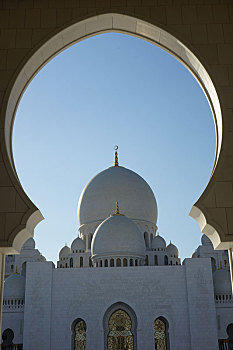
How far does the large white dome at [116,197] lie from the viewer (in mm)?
25703

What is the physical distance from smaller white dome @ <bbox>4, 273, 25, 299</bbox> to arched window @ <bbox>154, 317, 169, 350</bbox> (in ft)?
21.4

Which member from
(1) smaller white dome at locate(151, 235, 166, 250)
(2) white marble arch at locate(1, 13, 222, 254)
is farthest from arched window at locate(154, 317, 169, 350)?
(2) white marble arch at locate(1, 13, 222, 254)

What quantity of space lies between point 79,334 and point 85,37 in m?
16.6

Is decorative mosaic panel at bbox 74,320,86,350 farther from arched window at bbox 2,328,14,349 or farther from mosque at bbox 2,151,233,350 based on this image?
arched window at bbox 2,328,14,349

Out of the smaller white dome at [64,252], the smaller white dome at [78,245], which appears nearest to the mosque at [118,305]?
the smaller white dome at [78,245]

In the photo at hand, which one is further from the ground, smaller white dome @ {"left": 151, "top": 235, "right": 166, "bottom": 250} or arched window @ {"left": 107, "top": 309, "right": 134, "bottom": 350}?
smaller white dome @ {"left": 151, "top": 235, "right": 166, "bottom": 250}

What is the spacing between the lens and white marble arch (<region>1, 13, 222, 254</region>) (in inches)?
165

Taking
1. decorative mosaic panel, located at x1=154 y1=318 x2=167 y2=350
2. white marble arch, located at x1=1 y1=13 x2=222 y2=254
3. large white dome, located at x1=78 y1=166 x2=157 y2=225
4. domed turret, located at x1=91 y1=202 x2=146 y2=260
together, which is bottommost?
decorative mosaic panel, located at x1=154 y1=318 x2=167 y2=350

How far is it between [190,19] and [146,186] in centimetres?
2272

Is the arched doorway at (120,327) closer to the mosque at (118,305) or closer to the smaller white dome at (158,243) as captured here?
the mosque at (118,305)

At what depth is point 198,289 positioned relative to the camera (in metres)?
19.3

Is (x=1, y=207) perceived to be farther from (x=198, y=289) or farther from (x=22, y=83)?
(x=198, y=289)

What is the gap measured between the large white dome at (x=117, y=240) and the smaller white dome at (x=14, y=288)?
3805mm

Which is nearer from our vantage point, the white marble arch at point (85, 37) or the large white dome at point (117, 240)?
the white marble arch at point (85, 37)
